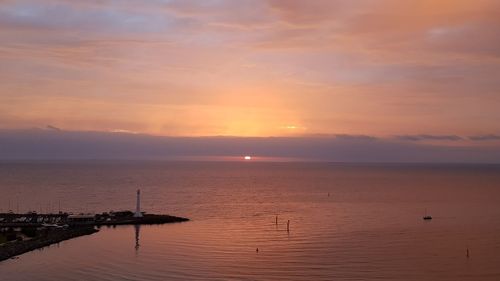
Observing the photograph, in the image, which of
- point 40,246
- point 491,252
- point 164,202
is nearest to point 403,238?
point 491,252

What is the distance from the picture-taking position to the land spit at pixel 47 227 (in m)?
49.9

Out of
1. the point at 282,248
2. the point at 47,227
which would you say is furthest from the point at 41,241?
the point at 282,248

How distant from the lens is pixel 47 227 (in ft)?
203

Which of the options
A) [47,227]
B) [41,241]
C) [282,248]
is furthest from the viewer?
[47,227]

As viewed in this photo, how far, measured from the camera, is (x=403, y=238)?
200 feet

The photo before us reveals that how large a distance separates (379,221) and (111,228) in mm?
36443

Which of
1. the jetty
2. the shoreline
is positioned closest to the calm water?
the shoreline

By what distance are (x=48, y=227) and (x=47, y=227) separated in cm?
12

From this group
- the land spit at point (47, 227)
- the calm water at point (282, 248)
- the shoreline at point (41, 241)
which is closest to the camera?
the calm water at point (282, 248)

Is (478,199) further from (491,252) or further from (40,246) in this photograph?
(40,246)

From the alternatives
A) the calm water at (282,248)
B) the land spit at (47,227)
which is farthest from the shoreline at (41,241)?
the calm water at (282,248)

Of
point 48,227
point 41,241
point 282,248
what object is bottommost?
point 282,248

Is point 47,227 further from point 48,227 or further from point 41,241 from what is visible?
point 41,241

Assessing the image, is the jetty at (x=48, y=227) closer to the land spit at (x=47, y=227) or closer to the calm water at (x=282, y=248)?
the land spit at (x=47, y=227)
